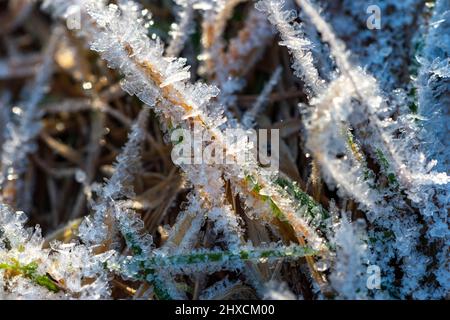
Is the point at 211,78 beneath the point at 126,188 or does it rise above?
above

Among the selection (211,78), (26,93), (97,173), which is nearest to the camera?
(211,78)

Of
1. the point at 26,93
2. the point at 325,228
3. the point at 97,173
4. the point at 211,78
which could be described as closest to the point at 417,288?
the point at 325,228

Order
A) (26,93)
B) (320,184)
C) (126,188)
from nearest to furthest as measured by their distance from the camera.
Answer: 1. (320,184)
2. (126,188)
3. (26,93)

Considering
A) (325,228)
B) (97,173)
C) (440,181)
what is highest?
(440,181)

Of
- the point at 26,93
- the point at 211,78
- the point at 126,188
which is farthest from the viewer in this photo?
the point at 26,93

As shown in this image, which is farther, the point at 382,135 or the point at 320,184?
the point at 320,184

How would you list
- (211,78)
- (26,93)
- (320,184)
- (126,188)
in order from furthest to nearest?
(26,93) < (211,78) < (126,188) < (320,184)
